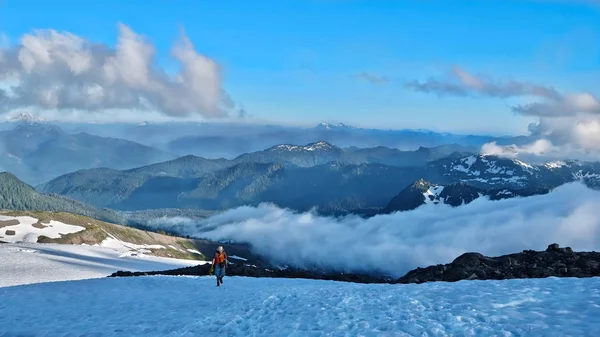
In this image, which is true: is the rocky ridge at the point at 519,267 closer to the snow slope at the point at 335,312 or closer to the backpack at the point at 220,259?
the snow slope at the point at 335,312

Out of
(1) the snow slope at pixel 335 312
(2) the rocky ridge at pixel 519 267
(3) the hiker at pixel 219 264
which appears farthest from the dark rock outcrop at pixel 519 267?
(3) the hiker at pixel 219 264

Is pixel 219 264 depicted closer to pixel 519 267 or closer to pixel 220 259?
pixel 220 259

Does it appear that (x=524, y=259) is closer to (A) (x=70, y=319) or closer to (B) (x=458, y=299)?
(B) (x=458, y=299)

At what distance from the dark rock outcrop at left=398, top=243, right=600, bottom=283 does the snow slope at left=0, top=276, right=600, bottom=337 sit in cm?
879

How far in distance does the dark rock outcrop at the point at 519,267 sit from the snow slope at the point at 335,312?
879 cm

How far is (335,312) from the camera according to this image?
867 inches

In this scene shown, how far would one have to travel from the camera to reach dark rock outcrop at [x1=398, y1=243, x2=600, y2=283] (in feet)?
108

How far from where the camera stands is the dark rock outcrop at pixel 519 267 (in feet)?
108

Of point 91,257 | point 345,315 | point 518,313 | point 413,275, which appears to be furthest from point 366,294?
point 91,257

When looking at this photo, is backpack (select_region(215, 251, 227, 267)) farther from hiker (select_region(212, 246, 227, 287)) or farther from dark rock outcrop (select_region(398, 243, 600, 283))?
dark rock outcrop (select_region(398, 243, 600, 283))

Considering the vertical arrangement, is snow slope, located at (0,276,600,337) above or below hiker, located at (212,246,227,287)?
below

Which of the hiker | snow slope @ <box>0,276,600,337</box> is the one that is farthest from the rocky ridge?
the hiker

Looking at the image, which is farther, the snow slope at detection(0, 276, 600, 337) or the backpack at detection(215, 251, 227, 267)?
the backpack at detection(215, 251, 227, 267)

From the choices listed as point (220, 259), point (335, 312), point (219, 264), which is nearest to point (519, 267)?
point (335, 312)
